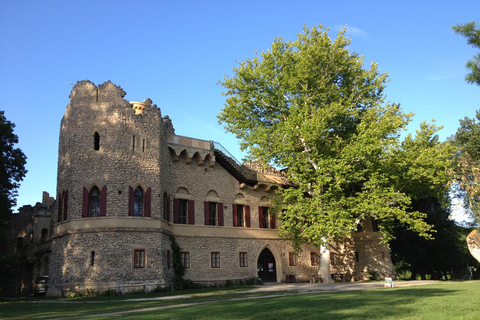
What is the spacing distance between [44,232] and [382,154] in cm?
3049

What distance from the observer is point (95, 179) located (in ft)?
82.3

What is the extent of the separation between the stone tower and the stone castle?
0.06 m

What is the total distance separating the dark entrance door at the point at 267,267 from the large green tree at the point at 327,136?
132 inches

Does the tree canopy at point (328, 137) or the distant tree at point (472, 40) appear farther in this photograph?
the tree canopy at point (328, 137)

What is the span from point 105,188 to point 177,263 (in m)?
6.88

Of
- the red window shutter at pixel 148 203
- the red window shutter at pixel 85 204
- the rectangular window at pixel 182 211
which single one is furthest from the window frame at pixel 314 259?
the red window shutter at pixel 85 204

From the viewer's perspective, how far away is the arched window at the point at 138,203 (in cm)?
2559

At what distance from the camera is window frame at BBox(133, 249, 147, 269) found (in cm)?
2434

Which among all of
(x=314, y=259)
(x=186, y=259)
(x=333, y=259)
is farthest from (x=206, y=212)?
(x=333, y=259)

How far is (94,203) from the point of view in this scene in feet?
82.3

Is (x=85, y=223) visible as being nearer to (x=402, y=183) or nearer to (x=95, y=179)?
(x=95, y=179)

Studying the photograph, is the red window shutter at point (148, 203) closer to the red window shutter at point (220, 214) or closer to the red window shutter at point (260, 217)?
the red window shutter at point (220, 214)

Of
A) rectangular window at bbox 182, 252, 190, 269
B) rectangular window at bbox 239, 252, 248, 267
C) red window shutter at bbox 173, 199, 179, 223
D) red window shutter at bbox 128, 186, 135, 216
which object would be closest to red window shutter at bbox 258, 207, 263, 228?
rectangular window at bbox 239, 252, 248, 267

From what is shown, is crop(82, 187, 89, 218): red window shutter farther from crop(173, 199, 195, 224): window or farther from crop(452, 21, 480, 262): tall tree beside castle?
crop(452, 21, 480, 262): tall tree beside castle
